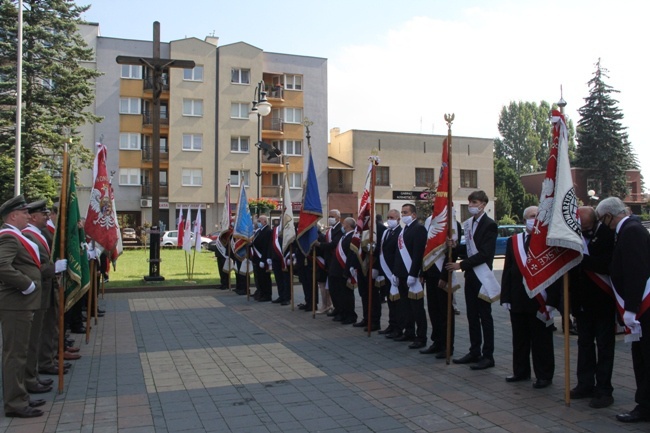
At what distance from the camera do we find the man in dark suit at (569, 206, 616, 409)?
247 inches

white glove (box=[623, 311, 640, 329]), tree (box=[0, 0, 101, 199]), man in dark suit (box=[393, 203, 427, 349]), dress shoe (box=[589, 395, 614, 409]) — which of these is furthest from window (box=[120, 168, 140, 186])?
white glove (box=[623, 311, 640, 329])

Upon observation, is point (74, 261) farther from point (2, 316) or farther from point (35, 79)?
point (35, 79)

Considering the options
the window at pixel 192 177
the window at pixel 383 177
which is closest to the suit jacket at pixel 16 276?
the window at pixel 192 177

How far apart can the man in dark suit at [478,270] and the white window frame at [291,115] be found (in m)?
46.4

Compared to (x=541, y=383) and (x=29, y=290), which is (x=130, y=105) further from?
(x=541, y=383)

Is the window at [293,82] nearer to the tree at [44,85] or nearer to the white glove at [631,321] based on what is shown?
the tree at [44,85]

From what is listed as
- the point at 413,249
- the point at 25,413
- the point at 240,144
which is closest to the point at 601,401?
the point at 413,249

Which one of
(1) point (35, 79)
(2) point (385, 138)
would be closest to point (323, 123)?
(2) point (385, 138)

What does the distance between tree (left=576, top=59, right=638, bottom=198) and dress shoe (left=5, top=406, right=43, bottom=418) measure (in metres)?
60.9

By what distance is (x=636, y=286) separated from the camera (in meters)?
5.59

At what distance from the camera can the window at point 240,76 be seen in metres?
51.7

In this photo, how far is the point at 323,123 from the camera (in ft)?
176

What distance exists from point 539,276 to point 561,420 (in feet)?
5.20

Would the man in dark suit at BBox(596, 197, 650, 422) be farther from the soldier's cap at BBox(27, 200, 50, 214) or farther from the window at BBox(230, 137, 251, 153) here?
the window at BBox(230, 137, 251, 153)
